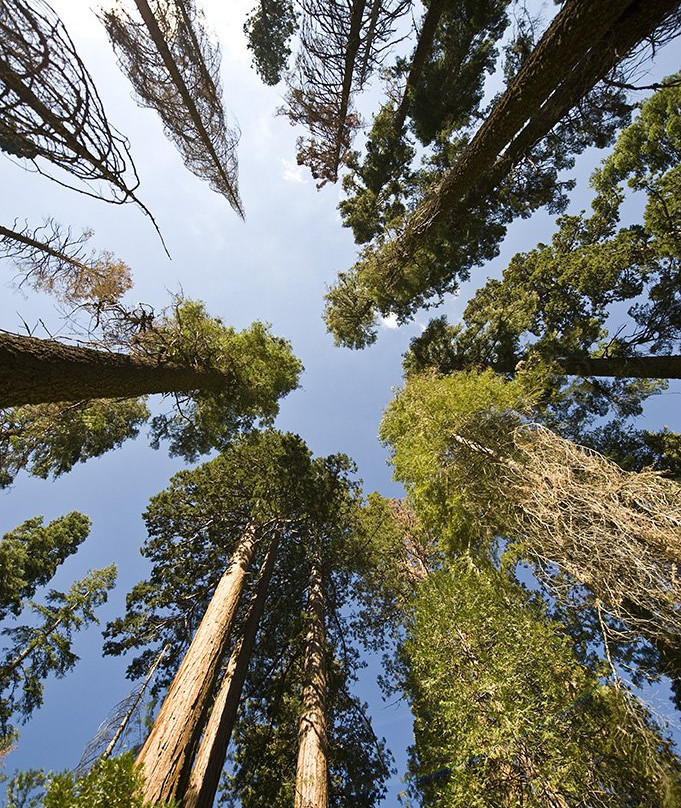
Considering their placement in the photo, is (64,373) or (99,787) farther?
(64,373)

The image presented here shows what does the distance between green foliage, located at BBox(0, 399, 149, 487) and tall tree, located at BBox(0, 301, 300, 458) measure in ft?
3.98

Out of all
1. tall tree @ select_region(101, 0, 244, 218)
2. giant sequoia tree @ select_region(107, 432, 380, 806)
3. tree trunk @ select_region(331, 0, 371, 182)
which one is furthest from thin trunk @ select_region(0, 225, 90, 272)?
tree trunk @ select_region(331, 0, 371, 182)

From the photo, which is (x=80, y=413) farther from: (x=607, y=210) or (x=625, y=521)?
(x=607, y=210)

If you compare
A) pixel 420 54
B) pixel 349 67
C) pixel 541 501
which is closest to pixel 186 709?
pixel 541 501

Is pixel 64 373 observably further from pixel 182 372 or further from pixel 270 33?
pixel 270 33

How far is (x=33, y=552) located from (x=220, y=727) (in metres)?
10.3

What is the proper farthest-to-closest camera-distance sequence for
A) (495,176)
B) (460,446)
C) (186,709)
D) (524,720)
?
(495,176)
(460,446)
(186,709)
(524,720)

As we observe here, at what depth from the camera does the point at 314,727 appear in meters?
5.49

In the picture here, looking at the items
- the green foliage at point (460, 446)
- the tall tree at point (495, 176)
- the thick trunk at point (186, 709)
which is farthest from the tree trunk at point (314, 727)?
the tall tree at point (495, 176)

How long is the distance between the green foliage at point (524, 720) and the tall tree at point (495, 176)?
6816 millimetres

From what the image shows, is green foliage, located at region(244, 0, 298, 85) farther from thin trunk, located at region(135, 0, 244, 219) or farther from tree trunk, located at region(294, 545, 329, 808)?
tree trunk, located at region(294, 545, 329, 808)

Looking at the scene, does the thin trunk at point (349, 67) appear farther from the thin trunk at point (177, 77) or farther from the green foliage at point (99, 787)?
the green foliage at point (99, 787)

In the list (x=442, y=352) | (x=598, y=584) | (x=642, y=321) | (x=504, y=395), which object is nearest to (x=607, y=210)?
(x=642, y=321)

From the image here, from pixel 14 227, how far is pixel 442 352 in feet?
33.0
